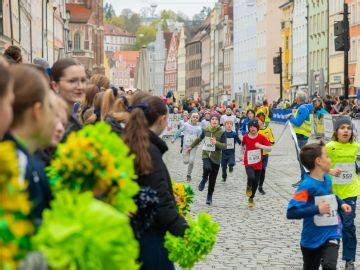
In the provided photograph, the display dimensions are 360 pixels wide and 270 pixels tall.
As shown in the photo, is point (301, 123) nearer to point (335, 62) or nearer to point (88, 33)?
point (335, 62)

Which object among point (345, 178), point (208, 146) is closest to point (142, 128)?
point (345, 178)

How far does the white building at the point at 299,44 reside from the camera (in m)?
103

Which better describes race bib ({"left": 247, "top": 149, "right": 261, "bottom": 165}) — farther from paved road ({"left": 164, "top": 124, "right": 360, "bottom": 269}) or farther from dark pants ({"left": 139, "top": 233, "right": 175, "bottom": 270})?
dark pants ({"left": 139, "top": 233, "right": 175, "bottom": 270})

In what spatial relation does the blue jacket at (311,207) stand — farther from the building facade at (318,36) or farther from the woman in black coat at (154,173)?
the building facade at (318,36)

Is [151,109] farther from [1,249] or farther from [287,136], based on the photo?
[287,136]

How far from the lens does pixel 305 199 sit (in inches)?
354

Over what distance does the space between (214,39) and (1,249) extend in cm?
15988

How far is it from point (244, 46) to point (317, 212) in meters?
134

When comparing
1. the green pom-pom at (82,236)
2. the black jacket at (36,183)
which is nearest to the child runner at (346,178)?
the black jacket at (36,183)

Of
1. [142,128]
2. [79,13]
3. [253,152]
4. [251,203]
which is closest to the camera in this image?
[142,128]

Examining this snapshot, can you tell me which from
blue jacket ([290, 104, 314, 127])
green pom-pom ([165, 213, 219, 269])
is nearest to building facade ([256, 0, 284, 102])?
blue jacket ([290, 104, 314, 127])

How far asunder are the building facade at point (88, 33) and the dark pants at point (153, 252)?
458ft

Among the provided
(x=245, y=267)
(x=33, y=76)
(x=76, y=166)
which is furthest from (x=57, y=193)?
(x=245, y=267)

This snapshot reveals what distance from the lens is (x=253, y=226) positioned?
15398mm
